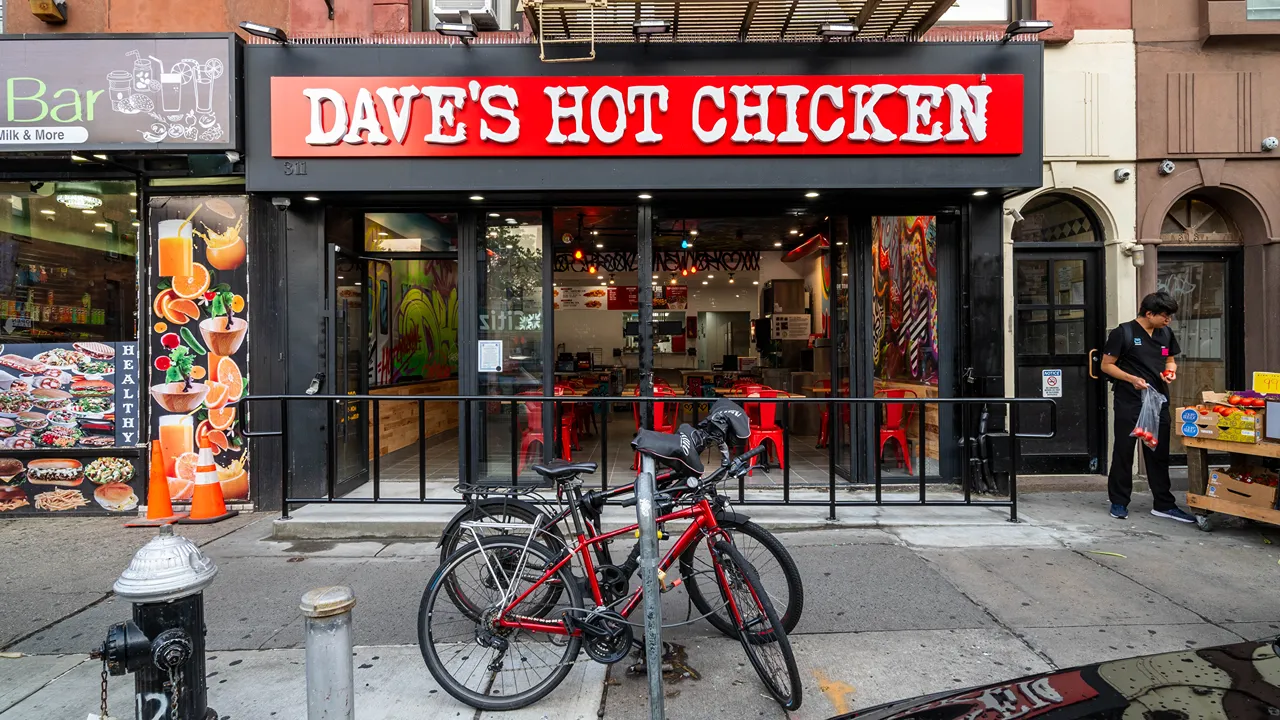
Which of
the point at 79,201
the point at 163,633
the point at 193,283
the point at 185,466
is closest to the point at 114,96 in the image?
the point at 79,201

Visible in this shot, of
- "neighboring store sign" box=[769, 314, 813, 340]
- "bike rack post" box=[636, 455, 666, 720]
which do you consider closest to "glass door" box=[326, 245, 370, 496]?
"bike rack post" box=[636, 455, 666, 720]

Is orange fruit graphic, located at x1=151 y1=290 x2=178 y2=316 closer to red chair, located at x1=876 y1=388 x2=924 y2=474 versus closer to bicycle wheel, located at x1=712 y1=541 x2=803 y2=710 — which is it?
bicycle wheel, located at x1=712 y1=541 x2=803 y2=710

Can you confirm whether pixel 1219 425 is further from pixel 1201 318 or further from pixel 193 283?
pixel 193 283

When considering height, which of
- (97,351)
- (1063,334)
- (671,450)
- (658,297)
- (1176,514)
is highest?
(658,297)

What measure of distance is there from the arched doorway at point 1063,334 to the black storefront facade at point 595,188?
3.23 feet

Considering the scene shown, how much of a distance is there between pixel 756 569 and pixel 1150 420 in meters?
4.95

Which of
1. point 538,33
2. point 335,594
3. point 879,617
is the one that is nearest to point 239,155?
point 538,33

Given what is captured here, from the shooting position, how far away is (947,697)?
2209 mm

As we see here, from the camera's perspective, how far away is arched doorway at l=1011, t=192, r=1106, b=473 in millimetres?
7582

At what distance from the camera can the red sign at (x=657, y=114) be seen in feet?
20.9

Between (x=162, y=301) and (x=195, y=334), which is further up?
(x=162, y=301)

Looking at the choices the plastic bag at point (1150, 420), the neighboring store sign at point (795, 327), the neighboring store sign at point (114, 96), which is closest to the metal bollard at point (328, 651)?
the neighboring store sign at point (114, 96)

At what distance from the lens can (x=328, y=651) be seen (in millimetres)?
2621

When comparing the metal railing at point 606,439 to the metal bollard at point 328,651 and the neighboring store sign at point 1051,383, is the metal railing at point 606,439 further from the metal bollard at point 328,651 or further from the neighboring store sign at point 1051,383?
the metal bollard at point 328,651
